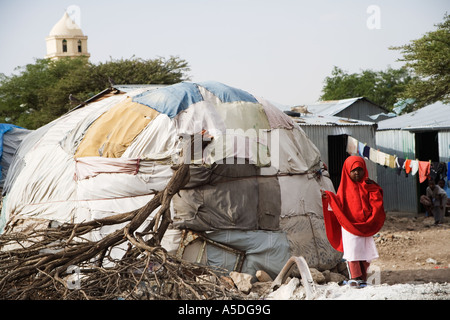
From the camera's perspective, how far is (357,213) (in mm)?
5852

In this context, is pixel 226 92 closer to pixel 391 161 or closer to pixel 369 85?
pixel 391 161

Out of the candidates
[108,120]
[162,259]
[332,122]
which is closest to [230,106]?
[108,120]

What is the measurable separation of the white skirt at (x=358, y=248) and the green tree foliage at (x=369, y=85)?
30.7m

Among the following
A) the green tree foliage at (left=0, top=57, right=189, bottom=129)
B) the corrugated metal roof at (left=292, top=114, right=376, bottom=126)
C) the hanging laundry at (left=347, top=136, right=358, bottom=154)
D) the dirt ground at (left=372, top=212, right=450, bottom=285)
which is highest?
the green tree foliage at (left=0, top=57, right=189, bottom=129)

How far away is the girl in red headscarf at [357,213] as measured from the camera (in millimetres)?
5820

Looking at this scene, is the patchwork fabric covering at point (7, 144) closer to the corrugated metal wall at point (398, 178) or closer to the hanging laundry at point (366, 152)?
the hanging laundry at point (366, 152)

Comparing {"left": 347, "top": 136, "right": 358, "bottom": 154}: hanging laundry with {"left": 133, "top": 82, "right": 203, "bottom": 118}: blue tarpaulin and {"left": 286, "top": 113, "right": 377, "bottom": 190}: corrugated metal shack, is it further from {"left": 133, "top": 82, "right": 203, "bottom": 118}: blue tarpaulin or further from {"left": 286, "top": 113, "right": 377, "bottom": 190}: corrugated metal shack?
{"left": 133, "top": 82, "right": 203, "bottom": 118}: blue tarpaulin

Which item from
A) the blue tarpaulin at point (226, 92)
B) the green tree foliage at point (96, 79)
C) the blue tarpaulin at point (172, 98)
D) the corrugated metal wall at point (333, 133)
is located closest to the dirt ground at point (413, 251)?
the corrugated metal wall at point (333, 133)

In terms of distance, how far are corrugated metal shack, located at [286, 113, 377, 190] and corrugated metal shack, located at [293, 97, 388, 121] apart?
5.34 meters

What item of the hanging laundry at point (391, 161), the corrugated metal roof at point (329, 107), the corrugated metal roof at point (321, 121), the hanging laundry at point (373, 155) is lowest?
the hanging laundry at point (391, 161)

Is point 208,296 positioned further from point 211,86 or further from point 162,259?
point 211,86

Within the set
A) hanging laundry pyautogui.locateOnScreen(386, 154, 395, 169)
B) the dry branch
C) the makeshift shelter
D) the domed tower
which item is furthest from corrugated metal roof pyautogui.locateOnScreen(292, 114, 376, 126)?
the domed tower

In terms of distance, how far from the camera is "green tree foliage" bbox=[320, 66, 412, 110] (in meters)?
35.9

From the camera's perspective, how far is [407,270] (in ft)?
29.4
